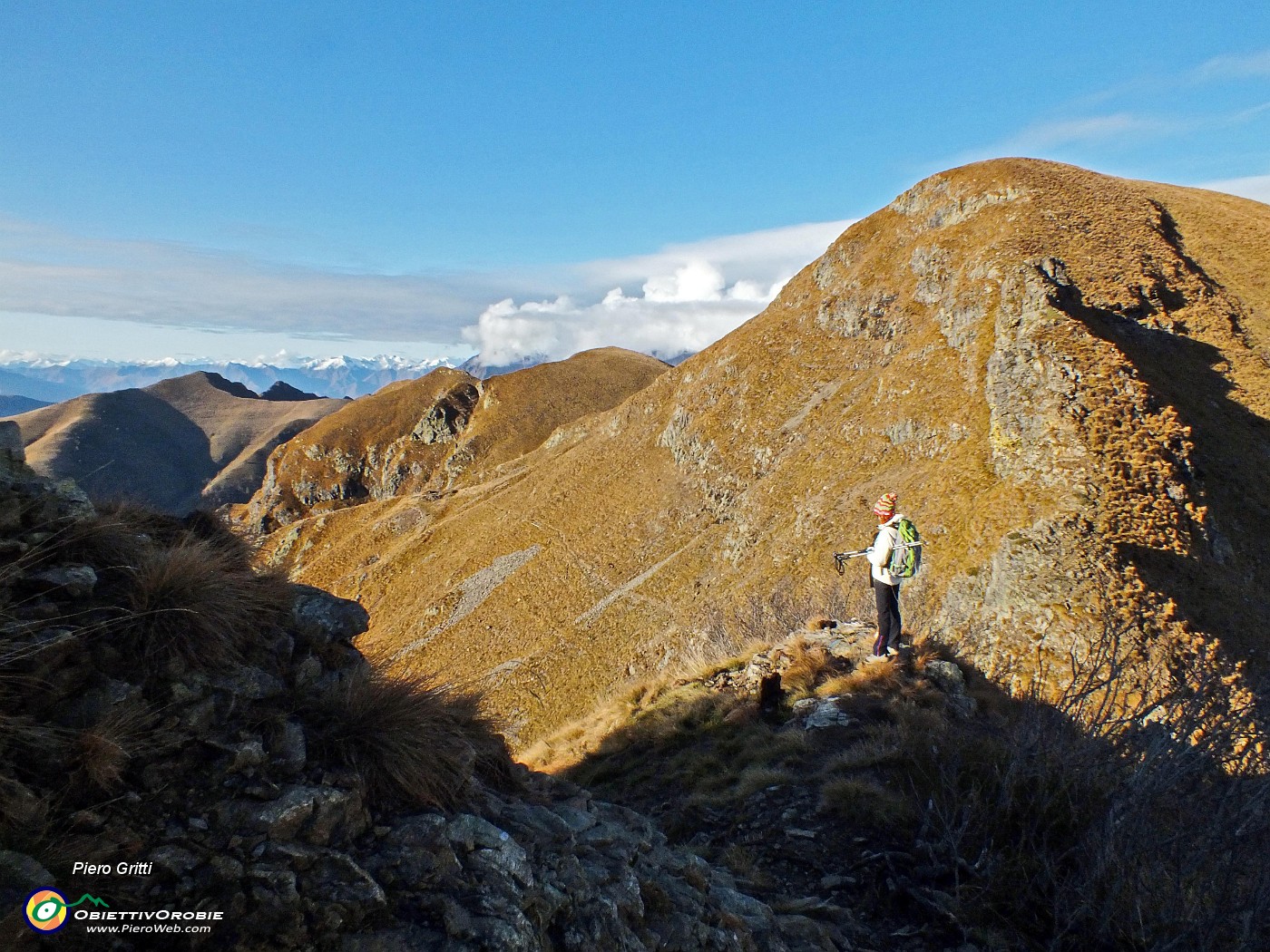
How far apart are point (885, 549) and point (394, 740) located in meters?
8.85

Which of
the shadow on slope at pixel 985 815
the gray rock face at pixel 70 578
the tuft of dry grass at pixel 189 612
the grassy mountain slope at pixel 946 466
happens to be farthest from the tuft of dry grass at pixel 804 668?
the gray rock face at pixel 70 578

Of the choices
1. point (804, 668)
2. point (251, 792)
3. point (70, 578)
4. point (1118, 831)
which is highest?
point (70, 578)

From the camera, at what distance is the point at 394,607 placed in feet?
196

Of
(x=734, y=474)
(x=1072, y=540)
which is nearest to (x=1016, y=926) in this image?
(x=1072, y=540)

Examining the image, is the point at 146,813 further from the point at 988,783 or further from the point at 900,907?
the point at 988,783

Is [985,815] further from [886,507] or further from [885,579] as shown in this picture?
[886,507]

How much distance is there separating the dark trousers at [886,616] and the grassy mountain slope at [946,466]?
2.88 meters

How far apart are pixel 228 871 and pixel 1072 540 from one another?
78.8 ft

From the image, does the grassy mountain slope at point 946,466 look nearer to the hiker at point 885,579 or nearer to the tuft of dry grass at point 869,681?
the hiker at point 885,579

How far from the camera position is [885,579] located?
35.1 feet

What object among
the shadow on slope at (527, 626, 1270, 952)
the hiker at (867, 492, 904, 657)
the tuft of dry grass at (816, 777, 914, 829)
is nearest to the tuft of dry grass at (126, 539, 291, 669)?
the shadow on slope at (527, 626, 1270, 952)

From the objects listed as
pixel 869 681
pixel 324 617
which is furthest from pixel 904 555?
pixel 324 617

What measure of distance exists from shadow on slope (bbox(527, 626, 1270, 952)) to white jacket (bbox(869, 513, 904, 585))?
6.05ft

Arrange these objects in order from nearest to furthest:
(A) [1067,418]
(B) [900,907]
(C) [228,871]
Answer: (C) [228,871] < (B) [900,907] < (A) [1067,418]
